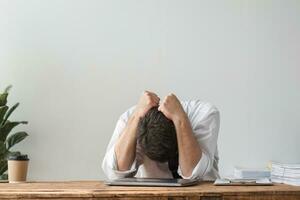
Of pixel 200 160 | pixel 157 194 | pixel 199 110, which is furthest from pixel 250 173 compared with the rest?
pixel 157 194

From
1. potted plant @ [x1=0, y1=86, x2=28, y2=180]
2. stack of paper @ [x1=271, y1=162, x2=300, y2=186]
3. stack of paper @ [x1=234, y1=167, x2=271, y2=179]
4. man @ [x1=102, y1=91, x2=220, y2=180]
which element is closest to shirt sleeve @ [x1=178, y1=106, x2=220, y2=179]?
man @ [x1=102, y1=91, x2=220, y2=180]

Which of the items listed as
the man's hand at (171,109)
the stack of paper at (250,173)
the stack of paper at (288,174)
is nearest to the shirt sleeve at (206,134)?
the man's hand at (171,109)

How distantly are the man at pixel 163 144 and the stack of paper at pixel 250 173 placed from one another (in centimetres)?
72

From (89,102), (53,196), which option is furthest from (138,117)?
(89,102)

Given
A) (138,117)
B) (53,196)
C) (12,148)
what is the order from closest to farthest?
(53,196) < (138,117) < (12,148)

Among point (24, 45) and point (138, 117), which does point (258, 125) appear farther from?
point (24, 45)

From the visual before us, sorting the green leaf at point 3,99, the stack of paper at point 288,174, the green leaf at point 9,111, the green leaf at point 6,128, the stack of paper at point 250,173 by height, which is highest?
the green leaf at point 3,99

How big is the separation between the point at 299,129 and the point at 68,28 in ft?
4.90

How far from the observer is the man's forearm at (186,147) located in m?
1.29

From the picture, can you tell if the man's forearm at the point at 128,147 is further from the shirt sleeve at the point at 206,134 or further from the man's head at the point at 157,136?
the shirt sleeve at the point at 206,134

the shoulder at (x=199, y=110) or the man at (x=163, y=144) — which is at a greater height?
the shoulder at (x=199, y=110)

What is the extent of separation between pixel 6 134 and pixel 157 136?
1.14 meters

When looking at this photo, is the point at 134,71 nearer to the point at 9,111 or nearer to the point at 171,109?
the point at 9,111

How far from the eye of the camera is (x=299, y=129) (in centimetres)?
237
